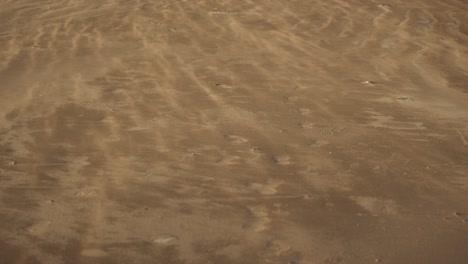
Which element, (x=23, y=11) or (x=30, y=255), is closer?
(x=30, y=255)

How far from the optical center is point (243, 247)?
3330 millimetres

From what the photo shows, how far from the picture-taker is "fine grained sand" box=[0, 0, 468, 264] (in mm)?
3422

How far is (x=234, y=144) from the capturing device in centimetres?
474

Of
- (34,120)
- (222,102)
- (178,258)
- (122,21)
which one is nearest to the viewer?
(178,258)

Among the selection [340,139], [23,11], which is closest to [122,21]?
[23,11]

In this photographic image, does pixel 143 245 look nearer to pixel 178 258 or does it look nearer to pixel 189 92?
pixel 178 258

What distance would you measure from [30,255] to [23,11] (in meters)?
7.47

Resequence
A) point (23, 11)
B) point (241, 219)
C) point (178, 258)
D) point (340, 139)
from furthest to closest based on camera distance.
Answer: point (23, 11) < point (340, 139) < point (241, 219) < point (178, 258)

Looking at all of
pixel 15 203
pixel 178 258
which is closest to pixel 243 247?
pixel 178 258

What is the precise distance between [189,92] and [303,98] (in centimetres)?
94

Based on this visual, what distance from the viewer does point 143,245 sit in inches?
132

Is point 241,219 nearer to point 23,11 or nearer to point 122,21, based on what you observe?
point 122,21

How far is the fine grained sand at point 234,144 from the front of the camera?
3.42m

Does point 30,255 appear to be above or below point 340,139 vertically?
above
